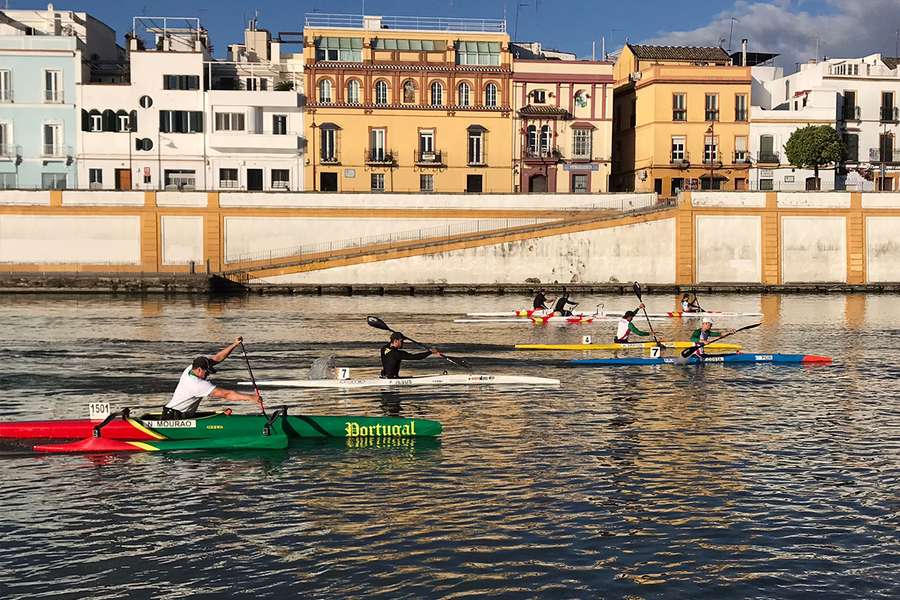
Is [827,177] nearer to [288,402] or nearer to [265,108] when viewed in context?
[265,108]

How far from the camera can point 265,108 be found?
76.1 metres

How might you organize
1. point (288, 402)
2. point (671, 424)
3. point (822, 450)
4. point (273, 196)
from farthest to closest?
point (273, 196), point (288, 402), point (671, 424), point (822, 450)

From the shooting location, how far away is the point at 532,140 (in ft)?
262

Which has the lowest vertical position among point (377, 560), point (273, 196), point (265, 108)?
point (377, 560)

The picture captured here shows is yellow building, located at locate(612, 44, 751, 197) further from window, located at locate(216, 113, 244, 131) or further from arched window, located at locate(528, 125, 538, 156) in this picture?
window, located at locate(216, 113, 244, 131)

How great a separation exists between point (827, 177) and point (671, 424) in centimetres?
6719

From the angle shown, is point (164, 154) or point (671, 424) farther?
point (164, 154)

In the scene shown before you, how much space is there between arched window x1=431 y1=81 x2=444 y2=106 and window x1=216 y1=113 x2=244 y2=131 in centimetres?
1420

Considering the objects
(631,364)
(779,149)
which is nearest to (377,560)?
(631,364)

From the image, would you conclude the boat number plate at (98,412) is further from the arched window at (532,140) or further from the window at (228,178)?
the arched window at (532,140)

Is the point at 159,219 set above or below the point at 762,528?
above

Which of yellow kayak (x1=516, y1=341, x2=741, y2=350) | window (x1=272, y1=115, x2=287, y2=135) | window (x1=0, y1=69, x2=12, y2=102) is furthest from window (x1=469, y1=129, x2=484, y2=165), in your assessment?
yellow kayak (x1=516, y1=341, x2=741, y2=350)

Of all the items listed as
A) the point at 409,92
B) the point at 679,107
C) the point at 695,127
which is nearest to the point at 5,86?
the point at 409,92

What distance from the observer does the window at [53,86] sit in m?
74.1
